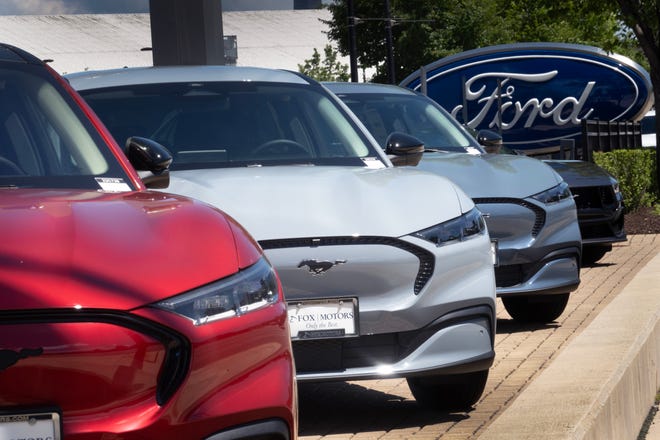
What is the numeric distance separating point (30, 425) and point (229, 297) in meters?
0.60

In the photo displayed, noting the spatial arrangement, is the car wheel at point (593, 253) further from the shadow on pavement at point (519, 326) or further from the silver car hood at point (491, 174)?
the silver car hood at point (491, 174)

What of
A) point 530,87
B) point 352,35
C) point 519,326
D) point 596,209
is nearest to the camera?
point 519,326

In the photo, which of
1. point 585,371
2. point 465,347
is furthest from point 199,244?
point 585,371

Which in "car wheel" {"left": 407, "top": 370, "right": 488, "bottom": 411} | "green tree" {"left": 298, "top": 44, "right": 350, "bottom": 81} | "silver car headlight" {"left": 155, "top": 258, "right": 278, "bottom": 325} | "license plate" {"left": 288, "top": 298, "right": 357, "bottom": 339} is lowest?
"green tree" {"left": 298, "top": 44, "right": 350, "bottom": 81}

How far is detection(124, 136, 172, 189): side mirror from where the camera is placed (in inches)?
195

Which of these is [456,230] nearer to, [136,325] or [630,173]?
[136,325]

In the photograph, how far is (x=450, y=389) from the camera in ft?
21.3

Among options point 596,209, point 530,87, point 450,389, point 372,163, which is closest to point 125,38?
point 530,87

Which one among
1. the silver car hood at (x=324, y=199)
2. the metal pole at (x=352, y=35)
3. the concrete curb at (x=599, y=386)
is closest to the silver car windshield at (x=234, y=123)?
the silver car hood at (x=324, y=199)

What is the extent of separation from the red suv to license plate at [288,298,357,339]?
5.92 ft

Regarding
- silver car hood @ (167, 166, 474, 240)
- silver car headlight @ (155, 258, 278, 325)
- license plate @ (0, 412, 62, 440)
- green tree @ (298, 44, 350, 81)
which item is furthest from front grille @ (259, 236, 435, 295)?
green tree @ (298, 44, 350, 81)

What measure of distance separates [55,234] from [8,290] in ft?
1.02

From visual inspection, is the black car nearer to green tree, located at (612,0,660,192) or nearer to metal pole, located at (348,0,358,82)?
green tree, located at (612,0,660,192)

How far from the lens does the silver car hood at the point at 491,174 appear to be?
896cm
